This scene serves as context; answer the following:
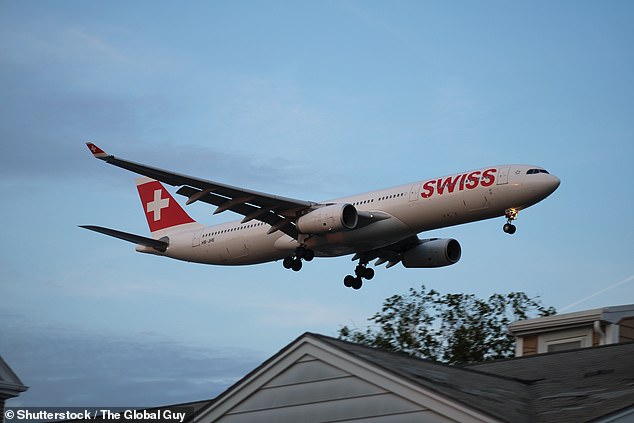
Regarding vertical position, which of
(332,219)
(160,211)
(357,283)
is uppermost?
(160,211)

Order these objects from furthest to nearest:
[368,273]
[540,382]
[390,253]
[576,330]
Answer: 1. [368,273]
2. [390,253]
3. [576,330]
4. [540,382]

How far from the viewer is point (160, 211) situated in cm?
4953

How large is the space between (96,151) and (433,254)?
14483mm

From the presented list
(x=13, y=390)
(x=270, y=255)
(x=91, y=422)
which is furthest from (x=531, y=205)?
(x=13, y=390)

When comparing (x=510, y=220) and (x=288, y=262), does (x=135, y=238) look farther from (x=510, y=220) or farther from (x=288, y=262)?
(x=510, y=220)

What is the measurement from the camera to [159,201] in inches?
1980

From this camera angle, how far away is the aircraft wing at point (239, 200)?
37000 millimetres

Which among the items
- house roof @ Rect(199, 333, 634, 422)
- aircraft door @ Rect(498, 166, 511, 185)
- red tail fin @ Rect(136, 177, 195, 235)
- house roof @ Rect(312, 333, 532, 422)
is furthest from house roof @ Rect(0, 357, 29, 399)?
red tail fin @ Rect(136, 177, 195, 235)

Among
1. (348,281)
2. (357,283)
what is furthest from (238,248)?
(357,283)

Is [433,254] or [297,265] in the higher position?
[433,254]

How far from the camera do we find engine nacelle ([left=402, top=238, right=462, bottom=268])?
42219 millimetres

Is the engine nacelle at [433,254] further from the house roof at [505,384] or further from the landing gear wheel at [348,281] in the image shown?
the house roof at [505,384]

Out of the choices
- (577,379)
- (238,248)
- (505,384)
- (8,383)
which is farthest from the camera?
(238,248)

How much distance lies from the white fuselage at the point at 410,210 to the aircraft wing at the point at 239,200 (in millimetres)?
976
